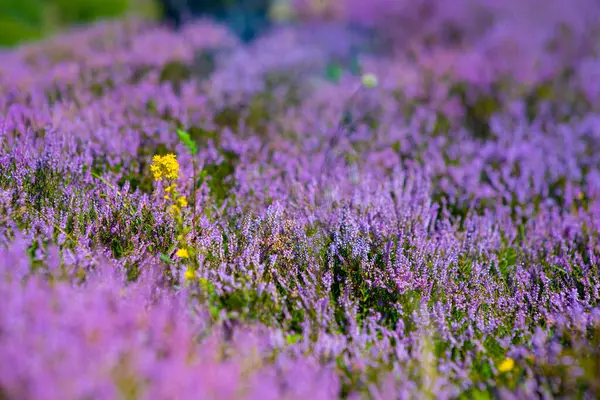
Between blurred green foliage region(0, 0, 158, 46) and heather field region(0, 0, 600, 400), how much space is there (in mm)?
5108

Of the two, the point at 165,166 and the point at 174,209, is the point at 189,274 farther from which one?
the point at 165,166

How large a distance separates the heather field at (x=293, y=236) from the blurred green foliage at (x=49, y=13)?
201 inches

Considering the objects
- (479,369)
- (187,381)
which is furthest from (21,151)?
(479,369)

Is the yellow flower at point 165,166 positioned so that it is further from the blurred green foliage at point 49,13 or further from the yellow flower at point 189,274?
the blurred green foliage at point 49,13

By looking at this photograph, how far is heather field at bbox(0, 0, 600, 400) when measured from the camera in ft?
4.87

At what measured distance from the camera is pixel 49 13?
35.9 ft

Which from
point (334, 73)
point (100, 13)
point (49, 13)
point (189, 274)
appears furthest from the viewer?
point (100, 13)

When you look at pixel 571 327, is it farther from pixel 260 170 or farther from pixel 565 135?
pixel 565 135

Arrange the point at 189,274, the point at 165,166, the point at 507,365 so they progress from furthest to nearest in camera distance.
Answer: the point at 165,166 → the point at 189,274 → the point at 507,365

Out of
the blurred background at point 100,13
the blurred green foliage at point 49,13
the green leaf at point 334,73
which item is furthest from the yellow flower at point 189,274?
the blurred green foliage at point 49,13

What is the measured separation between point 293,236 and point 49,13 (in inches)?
419

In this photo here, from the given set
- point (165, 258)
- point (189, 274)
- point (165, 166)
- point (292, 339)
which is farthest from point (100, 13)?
point (292, 339)

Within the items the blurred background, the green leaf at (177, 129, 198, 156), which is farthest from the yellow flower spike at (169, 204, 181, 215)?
the blurred background

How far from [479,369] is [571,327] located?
439 millimetres
